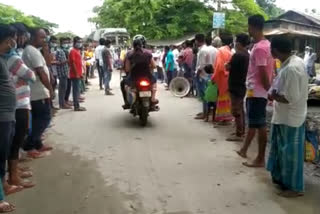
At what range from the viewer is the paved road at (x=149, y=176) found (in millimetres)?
4539

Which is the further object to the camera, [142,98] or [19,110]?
[142,98]

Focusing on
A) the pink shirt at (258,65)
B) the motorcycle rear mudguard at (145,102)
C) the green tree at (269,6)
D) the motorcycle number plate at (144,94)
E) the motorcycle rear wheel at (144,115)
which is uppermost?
the green tree at (269,6)

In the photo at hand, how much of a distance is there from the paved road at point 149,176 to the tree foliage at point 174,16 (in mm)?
19146

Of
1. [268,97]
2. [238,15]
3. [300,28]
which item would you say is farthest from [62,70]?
[238,15]

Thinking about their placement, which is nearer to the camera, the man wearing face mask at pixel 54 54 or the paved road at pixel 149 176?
the paved road at pixel 149 176

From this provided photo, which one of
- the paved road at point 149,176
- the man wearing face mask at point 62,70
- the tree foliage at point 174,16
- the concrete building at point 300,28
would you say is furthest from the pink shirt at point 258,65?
the tree foliage at point 174,16

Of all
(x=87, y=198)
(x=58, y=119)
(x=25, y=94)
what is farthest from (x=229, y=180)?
(x=58, y=119)

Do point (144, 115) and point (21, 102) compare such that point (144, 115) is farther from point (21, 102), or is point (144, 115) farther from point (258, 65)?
point (21, 102)

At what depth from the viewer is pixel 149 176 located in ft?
18.2

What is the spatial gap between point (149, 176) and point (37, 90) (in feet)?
6.87

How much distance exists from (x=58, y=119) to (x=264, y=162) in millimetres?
5238

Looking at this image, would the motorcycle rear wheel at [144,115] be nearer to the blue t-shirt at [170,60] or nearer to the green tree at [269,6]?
the blue t-shirt at [170,60]

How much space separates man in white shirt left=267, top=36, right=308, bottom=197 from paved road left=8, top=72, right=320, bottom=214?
9.9 inches

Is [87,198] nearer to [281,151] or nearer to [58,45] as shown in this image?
[281,151]
